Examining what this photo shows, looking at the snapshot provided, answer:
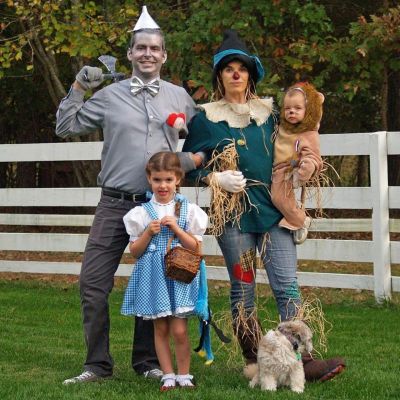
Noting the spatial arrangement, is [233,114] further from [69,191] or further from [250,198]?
[69,191]

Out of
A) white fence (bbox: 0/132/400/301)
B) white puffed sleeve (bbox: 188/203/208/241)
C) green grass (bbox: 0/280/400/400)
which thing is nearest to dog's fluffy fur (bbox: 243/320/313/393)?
green grass (bbox: 0/280/400/400)

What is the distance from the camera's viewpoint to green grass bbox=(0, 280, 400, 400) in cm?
544

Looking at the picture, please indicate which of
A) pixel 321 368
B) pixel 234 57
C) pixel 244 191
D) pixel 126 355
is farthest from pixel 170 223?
pixel 126 355

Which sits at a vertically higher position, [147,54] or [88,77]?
[147,54]

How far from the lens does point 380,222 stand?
884 centimetres

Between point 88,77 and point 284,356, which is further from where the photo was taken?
point 88,77

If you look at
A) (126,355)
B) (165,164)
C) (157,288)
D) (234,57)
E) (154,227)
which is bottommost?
(126,355)

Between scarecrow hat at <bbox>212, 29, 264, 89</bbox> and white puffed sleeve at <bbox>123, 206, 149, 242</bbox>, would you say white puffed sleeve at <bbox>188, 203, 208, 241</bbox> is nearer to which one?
white puffed sleeve at <bbox>123, 206, 149, 242</bbox>

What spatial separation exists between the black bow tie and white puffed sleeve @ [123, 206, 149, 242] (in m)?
0.70

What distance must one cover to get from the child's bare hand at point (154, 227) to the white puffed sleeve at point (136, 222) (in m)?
0.10

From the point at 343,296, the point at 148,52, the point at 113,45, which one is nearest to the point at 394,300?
the point at 343,296

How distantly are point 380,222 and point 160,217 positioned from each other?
378cm

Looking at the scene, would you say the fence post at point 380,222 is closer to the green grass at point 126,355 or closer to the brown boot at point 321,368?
the green grass at point 126,355

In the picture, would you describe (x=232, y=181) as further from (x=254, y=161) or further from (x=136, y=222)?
(x=136, y=222)
